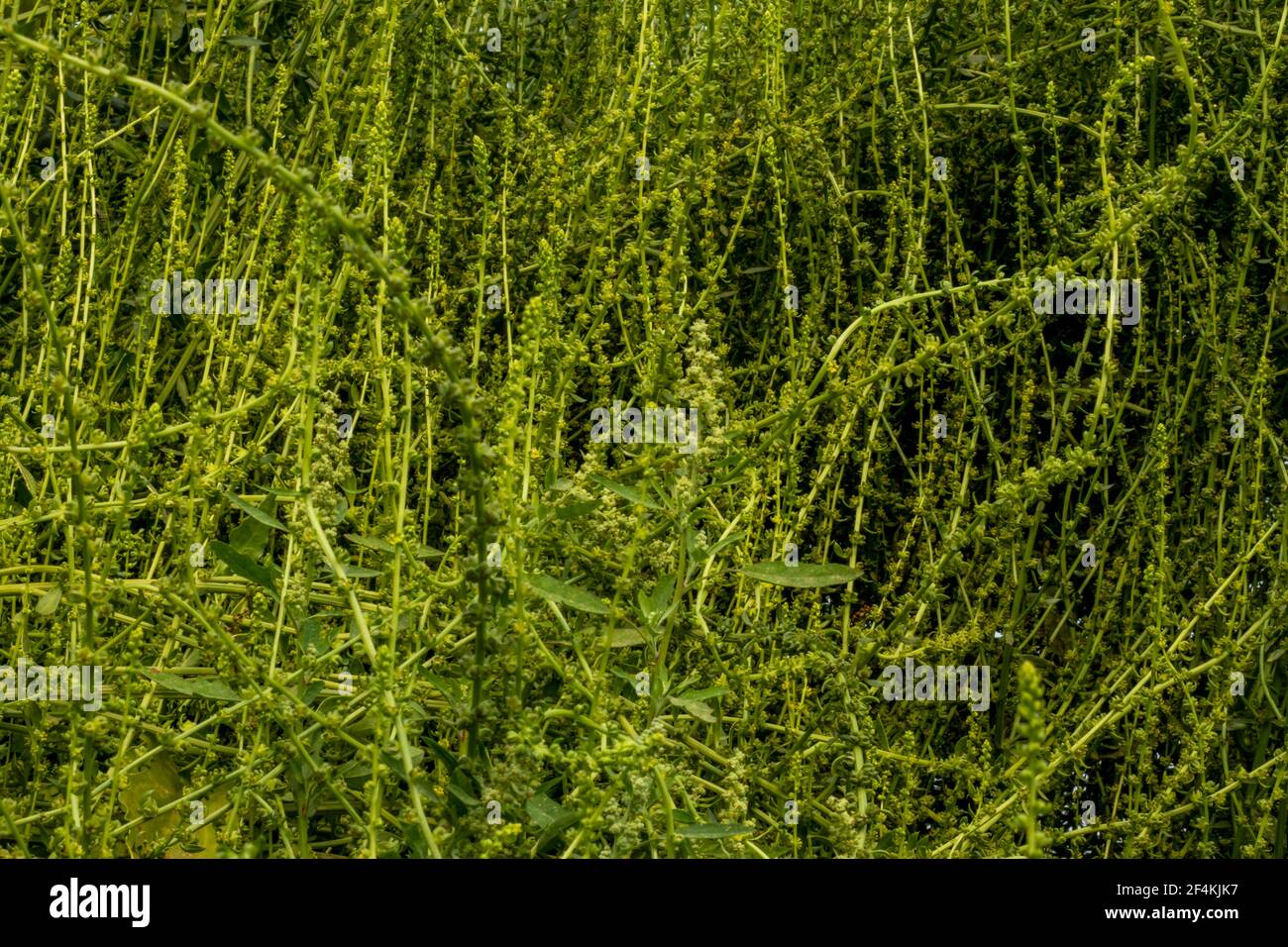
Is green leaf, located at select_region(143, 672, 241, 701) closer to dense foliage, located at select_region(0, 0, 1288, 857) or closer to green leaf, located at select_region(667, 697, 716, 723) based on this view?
dense foliage, located at select_region(0, 0, 1288, 857)

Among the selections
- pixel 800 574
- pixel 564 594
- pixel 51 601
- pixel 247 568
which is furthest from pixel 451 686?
pixel 51 601

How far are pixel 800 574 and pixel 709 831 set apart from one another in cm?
41

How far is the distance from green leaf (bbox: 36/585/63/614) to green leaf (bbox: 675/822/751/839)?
0.87 meters

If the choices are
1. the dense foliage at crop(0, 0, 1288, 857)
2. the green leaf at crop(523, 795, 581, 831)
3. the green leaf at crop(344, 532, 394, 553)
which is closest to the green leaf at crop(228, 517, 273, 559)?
the dense foliage at crop(0, 0, 1288, 857)

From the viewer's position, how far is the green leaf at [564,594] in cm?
164

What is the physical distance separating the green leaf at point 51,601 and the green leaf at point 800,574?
89 cm

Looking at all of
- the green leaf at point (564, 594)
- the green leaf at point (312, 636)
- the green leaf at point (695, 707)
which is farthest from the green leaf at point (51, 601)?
the green leaf at point (695, 707)

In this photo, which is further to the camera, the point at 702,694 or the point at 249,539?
the point at 249,539

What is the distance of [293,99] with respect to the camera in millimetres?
2785

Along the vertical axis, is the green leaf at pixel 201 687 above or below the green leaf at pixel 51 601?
below

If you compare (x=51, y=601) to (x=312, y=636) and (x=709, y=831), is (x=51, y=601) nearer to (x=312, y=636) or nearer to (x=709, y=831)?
(x=312, y=636)

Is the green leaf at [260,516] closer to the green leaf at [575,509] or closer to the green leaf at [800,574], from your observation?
the green leaf at [575,509]

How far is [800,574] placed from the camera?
184 centimetres

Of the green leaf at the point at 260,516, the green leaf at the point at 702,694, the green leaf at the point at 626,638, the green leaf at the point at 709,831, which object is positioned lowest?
the green leaf at the point at 709,831
